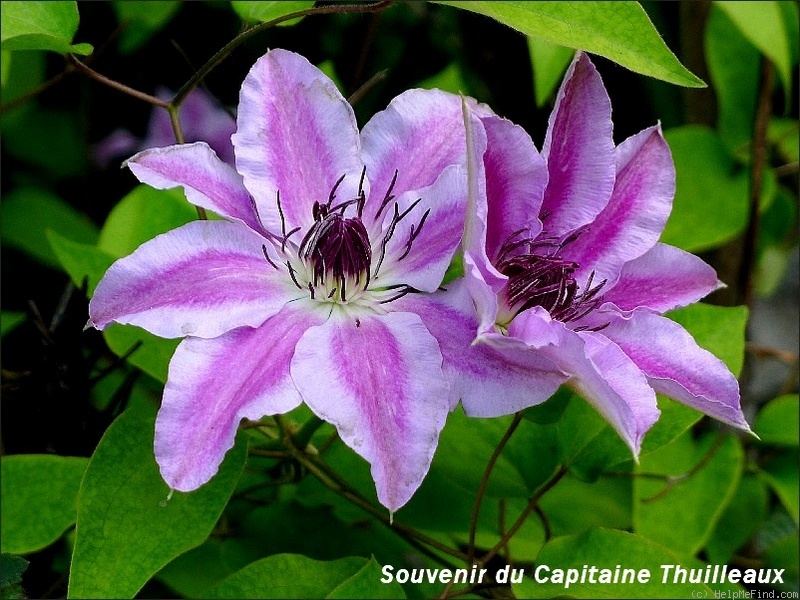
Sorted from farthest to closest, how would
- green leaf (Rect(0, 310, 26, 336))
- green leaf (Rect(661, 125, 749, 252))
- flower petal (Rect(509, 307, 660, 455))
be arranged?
green leaf (Rect(661, 125, 749, 252)), green leaf (Rect(0, 310, 26, 336)), flower petal (Rect(509, 307, 660, 455))

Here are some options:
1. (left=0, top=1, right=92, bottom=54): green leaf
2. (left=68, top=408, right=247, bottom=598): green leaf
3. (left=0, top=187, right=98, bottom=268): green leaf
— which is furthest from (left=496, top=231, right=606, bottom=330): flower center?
(left=0, top=187, right=98, bottom=268): green leaf

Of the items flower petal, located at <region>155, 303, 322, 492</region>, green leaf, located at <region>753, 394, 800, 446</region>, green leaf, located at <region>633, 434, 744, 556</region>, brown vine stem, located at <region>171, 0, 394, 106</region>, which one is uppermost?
brown vine stem, located at <region>171, 0, 394, 106</region>

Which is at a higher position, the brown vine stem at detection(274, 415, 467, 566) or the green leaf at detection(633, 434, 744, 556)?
the brown vine stem at detection(274, 415, 467, 566)

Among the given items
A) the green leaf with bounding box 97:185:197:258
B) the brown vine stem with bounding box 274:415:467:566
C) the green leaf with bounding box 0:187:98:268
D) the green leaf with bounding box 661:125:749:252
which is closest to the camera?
the brown vine stem with bounding box 274:415:467:566

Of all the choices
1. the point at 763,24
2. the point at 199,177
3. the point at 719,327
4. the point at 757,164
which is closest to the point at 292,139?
the point at 199,177

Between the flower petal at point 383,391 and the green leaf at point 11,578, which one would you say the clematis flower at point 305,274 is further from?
the green leaf at point 11,578

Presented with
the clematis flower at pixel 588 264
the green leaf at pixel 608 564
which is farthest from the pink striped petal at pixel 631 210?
the green leaf at pixel 608 564

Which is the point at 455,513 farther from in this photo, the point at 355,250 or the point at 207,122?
the point at 207,122

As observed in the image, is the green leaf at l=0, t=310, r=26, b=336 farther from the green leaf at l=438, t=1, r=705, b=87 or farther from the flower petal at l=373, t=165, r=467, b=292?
the green leaf at l=438, t=1, r=705, b=87

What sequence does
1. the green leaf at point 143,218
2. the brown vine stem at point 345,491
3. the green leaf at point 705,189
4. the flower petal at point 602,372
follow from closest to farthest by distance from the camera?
1. the flower petal at point 602,372
2. the brown vine stem at point 345,491
3. the green leaf at point 143,218
4. the green leaf at point 705,189
